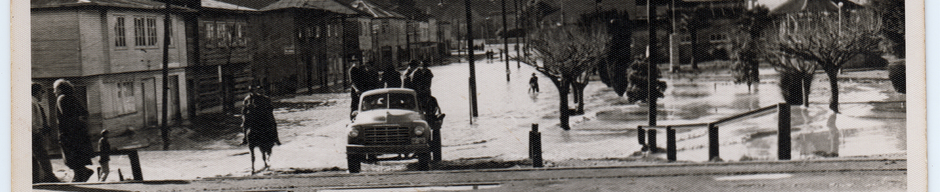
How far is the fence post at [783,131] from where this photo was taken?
6754mm

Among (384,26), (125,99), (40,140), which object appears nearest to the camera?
(125,99)

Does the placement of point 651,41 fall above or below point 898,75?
above

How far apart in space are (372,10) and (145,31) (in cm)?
207

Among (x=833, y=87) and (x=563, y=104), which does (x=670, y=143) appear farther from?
(x=833, y=87)

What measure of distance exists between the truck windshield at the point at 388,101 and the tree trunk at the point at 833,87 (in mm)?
3948

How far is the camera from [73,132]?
657cm

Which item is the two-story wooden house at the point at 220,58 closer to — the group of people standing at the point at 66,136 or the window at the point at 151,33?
the window at the point at 151,33

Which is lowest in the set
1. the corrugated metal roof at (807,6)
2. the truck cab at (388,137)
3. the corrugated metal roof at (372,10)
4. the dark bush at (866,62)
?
the truck cab at (388,137)

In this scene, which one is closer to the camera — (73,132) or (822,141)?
(73,132)

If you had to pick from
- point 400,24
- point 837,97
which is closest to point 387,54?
point 400,24

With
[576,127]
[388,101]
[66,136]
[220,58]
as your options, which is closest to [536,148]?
[576,127]

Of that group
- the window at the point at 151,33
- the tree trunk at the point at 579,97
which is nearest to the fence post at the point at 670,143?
the tree trunk at the point at 579,97

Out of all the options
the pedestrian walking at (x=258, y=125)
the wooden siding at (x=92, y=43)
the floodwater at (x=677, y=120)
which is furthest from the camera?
the floodwater at (x=677, y=120)

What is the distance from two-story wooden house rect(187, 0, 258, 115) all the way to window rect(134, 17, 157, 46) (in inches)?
13.3
